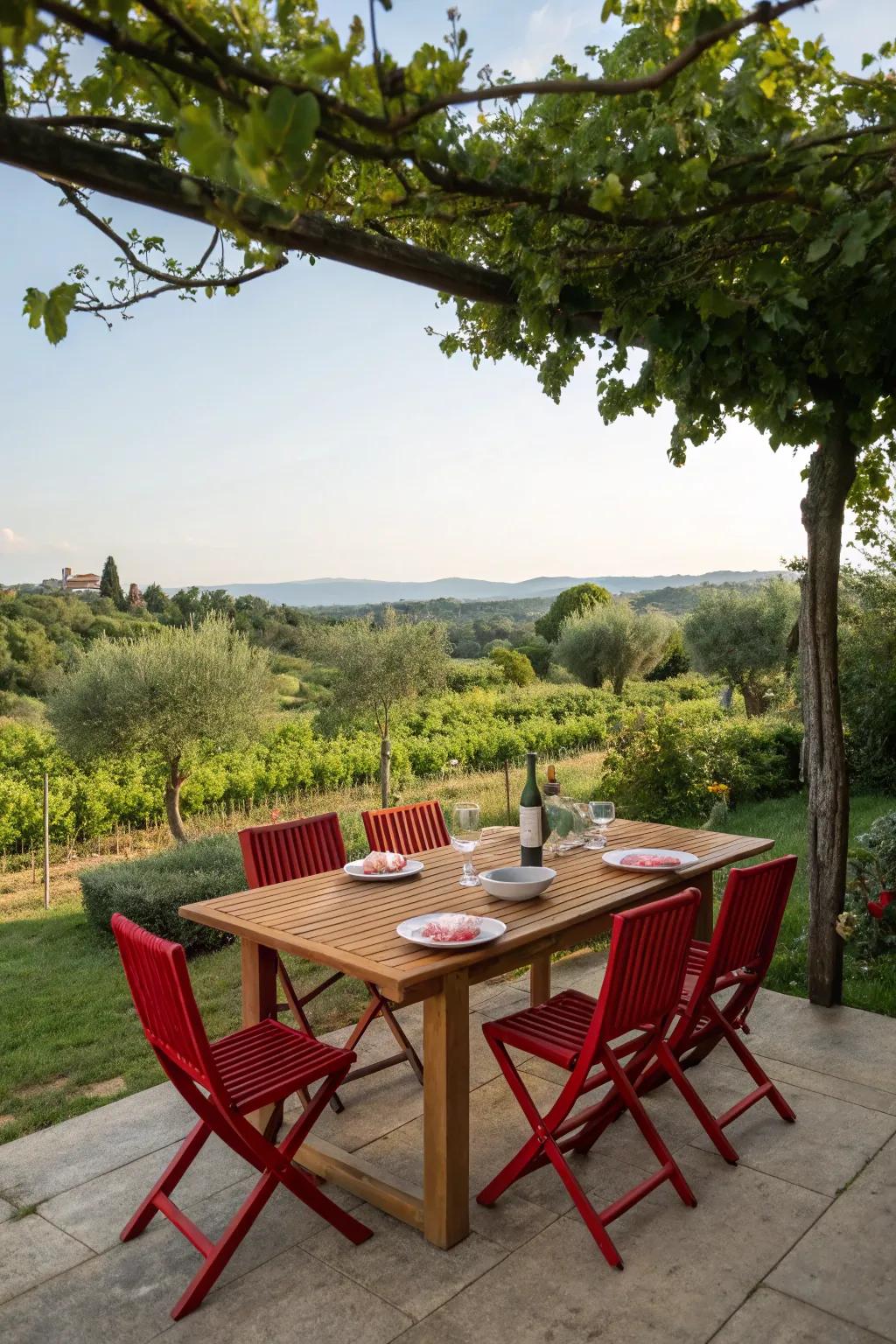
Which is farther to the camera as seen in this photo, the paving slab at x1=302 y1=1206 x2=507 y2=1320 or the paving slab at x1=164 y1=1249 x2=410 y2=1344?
the paving slab at x1=302 y1=1206 x2=507 y2=1320

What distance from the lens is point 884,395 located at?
3.82m

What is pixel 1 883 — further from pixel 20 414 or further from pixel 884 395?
pixel 20 414

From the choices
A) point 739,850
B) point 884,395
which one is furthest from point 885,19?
point 739,850

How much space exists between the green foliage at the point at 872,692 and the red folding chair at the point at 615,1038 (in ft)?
25.4

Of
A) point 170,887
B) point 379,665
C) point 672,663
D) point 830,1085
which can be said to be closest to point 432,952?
point 830,1085

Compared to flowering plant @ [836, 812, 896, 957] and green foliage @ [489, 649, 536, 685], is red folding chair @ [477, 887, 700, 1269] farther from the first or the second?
green foliage @ [489, 649, 536, 685]

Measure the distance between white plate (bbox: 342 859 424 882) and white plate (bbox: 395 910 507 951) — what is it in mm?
522

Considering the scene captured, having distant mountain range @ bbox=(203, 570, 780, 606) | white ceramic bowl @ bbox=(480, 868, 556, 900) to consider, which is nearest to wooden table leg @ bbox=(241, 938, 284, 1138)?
white ceramic bowl @ bbox=(480, 868, 556, 900)

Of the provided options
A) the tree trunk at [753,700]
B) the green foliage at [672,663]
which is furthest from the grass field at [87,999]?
the green foliage at [672,663]

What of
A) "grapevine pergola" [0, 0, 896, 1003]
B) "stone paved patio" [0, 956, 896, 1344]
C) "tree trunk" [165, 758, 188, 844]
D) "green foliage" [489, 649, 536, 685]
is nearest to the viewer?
"grapevine pergola" [0, 0, 896, 1003]

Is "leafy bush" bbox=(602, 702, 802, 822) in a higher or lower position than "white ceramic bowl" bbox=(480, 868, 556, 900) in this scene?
lower

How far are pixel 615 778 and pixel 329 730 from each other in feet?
14.3

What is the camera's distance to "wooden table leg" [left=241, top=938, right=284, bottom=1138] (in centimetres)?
314

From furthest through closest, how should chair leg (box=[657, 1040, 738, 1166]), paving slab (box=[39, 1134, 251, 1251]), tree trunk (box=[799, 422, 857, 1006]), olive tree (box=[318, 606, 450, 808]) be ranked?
olive tree (box=[318, 606, 450, 808]) → tree trunk (box=[799, 422, 857, 1006]) → chair leg (box=[657, 1040, 738, 1166]) → paving slab (box=[39, 1134, 251, 1251])
